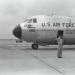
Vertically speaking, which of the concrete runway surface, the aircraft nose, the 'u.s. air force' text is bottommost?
the concrete runway surface

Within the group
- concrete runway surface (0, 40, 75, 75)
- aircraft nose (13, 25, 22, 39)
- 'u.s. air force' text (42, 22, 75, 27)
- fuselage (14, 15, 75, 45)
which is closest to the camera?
concrete runway surface (0, 40, 75, 75)

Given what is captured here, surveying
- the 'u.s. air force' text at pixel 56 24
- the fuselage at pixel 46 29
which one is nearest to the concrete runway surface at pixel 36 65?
the fuselage at pixel 46 29

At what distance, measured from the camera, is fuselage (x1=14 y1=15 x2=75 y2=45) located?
21531 mm

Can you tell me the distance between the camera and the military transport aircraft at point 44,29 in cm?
2152

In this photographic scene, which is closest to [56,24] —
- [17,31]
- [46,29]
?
[46,29]

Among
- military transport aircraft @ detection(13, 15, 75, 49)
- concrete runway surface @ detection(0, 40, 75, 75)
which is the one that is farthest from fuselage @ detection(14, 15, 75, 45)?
concrete runway surface @ detection(0, 40, 75, 75)

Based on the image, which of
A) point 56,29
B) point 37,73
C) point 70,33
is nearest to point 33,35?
point 56,29

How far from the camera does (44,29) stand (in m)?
21.7

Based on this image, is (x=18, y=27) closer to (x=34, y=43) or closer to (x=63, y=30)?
(x=34, y=43)

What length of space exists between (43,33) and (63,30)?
2.10 metres

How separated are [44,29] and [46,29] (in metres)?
0.20

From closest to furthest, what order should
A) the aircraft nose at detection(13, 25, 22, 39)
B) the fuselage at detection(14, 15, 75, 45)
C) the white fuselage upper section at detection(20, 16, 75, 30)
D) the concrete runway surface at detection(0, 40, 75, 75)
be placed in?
the concrete runway surface at detection(0, 40, 75, 75), the aircraft nose at detection(13, 25, 22, 39), the fuselage at detection(14, 15, 75, 45), the white fuselage upper section at detection(20, 16, 75, 30)

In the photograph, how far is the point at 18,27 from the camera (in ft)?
70.5

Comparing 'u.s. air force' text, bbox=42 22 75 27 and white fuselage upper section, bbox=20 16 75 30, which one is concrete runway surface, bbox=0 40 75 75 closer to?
white fuselage upper section, bbox=20 16 75 30
